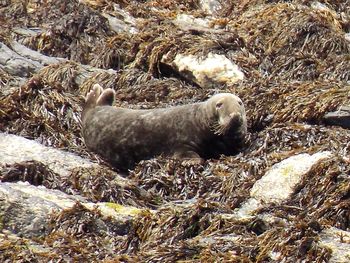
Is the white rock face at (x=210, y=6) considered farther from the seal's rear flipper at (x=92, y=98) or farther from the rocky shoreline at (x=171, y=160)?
the seal's rear flipper at (x=92, y=98)

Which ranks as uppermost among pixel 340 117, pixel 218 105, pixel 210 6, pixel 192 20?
pixel 340 117

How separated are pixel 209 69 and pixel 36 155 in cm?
322

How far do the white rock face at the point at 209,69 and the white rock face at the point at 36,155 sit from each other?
2.54 m

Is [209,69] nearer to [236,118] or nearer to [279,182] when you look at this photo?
[236,118]

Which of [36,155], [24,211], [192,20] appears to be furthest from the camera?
[192,20]

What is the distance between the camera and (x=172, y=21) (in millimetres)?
13398

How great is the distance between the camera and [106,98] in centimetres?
1045

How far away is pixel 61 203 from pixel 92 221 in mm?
376

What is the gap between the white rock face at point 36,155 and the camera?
861cm

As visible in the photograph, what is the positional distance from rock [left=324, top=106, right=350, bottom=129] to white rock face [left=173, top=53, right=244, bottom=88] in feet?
6.07

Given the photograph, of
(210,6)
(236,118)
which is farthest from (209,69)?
(210,6)

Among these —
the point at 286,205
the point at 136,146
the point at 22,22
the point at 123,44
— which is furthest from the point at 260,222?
the point at 22,22

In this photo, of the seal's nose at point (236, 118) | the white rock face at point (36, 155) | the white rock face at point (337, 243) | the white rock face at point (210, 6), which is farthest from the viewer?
the white rock face at point (210, 6)

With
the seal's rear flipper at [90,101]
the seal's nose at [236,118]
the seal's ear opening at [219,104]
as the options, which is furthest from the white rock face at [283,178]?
the seal's rear flipper at [90,101]
